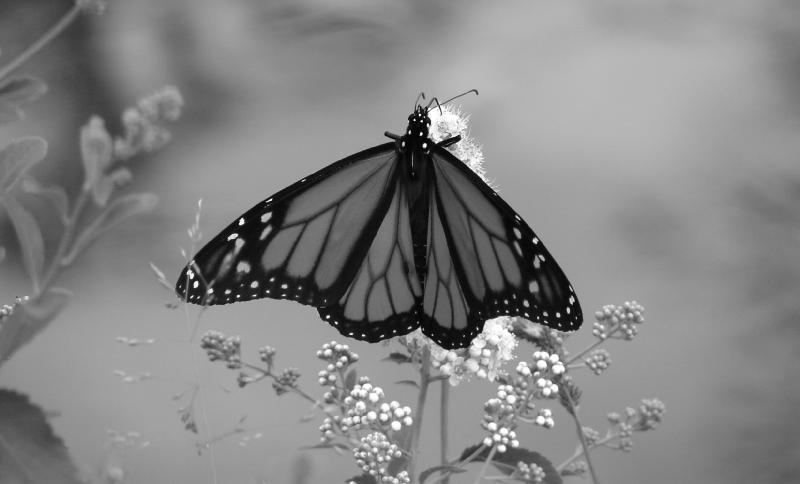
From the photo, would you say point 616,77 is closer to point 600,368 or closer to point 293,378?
point 600,368

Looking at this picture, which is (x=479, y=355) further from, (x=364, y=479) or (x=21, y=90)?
(x=21, y=90)

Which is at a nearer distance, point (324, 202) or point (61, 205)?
point (61, 205)

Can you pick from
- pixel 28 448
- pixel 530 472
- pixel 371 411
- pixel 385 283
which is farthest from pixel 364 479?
pixel 28 448

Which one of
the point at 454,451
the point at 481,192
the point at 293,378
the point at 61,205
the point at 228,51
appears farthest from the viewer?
the point at 228,51

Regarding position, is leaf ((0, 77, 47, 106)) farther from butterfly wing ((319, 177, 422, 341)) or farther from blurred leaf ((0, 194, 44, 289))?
butterfly wing ((319, 177, 422, 341))

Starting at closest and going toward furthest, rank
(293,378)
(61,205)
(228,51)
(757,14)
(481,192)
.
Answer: (61,205), (293,378), (481,192), (228,51), (757,14)

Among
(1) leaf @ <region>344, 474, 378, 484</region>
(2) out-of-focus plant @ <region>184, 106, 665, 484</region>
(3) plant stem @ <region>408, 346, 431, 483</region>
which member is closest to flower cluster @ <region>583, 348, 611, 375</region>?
(2) out-of-focus plant @ <region>184, 106, 665, 484</region>

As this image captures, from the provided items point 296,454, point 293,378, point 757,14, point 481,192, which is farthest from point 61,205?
point 757,14
